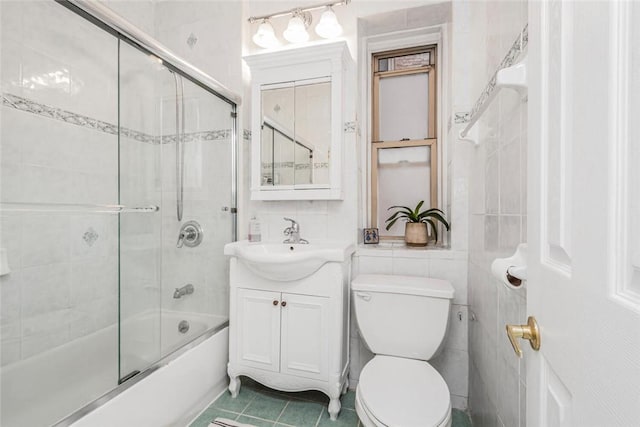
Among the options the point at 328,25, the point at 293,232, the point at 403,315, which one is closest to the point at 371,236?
the point at 293,232

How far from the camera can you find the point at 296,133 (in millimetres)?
1819

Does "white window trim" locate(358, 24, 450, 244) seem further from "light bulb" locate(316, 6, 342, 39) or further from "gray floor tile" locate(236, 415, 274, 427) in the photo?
"gray floor tile" locate(236, 415, 274, 427)

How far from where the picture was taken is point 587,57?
343mm

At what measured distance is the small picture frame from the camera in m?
1.88

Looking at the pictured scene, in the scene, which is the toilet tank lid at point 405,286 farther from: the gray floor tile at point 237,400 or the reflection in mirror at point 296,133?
the gray floor tile at point 237,400

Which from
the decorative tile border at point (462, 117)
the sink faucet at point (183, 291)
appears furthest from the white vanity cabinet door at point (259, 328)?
the decorative tile border at point (462, 117)

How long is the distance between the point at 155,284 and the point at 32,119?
96 cm

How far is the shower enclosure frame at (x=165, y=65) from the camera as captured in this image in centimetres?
104

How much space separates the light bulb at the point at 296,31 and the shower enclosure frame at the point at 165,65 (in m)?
0.49

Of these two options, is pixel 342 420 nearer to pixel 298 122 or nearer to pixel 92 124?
pixel 298 122

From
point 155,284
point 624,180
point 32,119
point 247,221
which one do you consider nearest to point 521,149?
point 624,180

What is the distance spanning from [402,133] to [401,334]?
1.30 metres

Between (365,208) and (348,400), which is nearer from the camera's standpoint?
(348,400)

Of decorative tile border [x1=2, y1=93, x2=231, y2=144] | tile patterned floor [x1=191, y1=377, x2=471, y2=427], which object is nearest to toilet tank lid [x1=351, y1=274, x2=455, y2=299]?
tile patterned floor [x1=191, y1=377, x2=471, y2=427]
